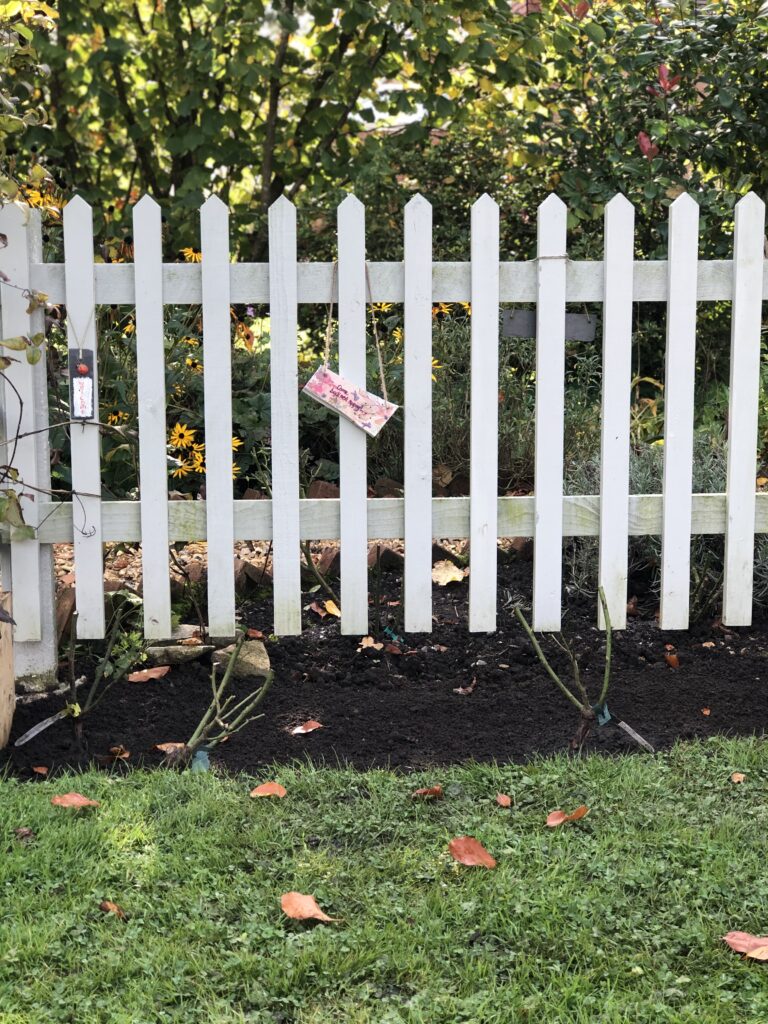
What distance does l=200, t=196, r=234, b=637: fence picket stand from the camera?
328 centimetres

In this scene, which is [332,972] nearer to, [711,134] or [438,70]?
[711,134]

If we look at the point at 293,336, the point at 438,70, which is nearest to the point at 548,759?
the point at 293,336

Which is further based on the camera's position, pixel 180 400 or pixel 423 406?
pixel 180 400

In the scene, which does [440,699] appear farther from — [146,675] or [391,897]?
[391,897]

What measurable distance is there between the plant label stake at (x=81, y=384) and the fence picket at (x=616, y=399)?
4.99 feet

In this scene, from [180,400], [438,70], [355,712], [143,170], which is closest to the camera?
[355,712]

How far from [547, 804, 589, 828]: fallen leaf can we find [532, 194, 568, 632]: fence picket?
0.95 meters

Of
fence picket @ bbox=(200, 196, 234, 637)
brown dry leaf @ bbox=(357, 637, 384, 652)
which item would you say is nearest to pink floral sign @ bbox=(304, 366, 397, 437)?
fence picket @ bbox=(200, 196, 234, 637)

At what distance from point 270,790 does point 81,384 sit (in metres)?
1.34

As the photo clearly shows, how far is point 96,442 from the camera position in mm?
3352

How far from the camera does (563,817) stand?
2625 mm

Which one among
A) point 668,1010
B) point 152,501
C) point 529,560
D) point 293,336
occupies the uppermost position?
point 293,336

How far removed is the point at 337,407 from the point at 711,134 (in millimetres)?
3818

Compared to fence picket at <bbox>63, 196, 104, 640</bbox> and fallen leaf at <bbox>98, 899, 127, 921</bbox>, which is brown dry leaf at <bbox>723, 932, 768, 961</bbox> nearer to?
fallen leaf at <bbox>98, 899, 127, 921</bbox>
